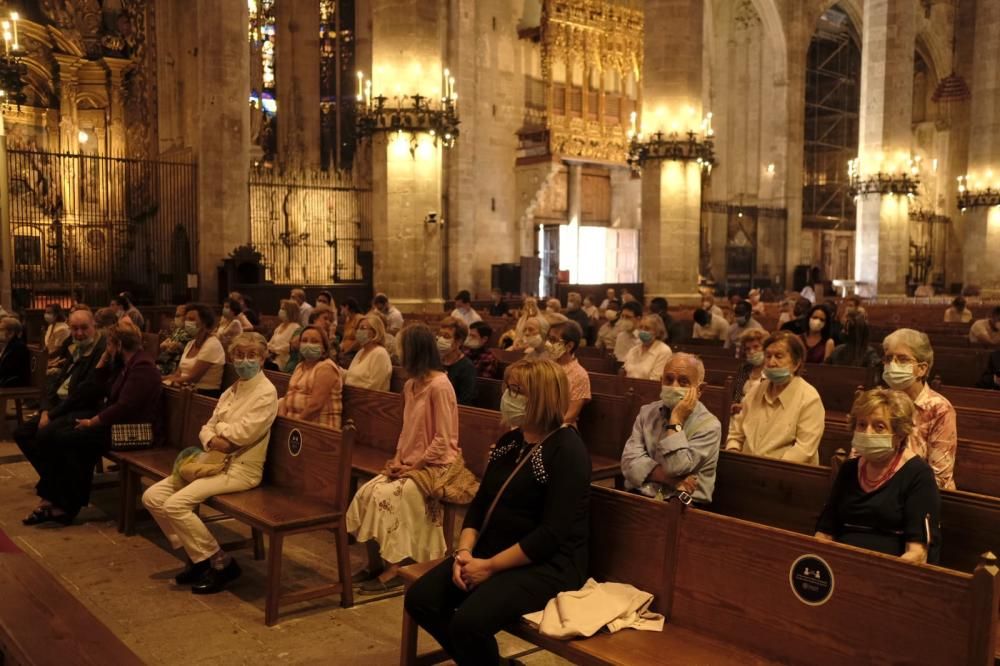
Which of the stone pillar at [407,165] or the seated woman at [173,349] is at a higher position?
the stone pillar at [407,165]

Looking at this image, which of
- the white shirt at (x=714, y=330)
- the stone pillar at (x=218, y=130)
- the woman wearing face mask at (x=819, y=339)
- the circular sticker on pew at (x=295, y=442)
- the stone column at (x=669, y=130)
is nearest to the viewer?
the circular sticker on pew at (x=295, y=442)

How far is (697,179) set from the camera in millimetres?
18453

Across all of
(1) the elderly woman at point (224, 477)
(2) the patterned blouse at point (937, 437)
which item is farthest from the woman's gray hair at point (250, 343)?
(2) the patterned blouse at point (937, 437)

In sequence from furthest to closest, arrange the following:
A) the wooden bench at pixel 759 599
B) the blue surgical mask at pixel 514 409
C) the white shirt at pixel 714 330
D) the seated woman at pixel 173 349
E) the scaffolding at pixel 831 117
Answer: the scaffolding at pixel 831 117 < the white shirt at pixel 714 330 < the seated woman at pixel 173 349 < the blue surgical mask at pixel 514 409 < the wooden bench at pixel 759 599

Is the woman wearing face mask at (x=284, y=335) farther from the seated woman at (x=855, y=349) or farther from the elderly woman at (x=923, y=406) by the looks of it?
the elderly woman at (x=923, y=406)

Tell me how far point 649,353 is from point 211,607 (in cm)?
444

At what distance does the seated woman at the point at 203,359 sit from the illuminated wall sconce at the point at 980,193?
27.3 metres

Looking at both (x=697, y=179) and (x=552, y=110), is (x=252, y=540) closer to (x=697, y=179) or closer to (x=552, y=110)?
(x=697, y=179)

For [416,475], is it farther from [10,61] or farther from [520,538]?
[10,61]

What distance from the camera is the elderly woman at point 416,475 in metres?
4.86

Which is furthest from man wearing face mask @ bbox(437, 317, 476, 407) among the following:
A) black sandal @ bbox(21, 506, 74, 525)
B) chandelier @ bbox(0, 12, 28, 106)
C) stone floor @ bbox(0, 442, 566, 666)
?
chandelier @ bbox(0, 12, 28, 106)

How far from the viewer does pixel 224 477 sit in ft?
17.6

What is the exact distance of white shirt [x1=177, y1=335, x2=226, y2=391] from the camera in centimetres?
794

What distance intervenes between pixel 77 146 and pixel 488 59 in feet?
40.4
